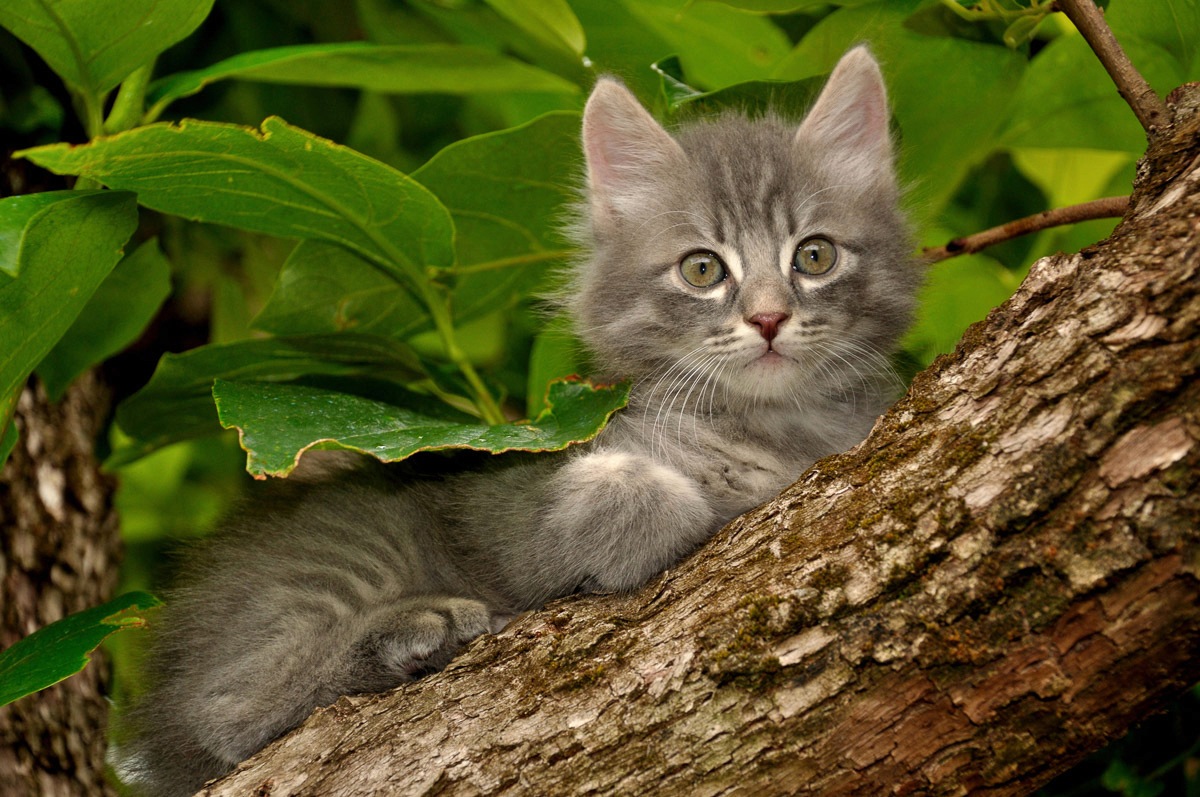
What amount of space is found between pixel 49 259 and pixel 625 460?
0.98 meters

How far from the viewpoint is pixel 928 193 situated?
2.29 metres

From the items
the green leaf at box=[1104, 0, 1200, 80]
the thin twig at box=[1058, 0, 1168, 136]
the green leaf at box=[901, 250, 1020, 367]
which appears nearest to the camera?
the thin twig at box=[1058, 0, 1168, 136]

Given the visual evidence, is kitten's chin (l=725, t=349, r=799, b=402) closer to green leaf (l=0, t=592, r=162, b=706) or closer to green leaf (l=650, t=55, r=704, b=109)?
green leaf (l=650, t=55, r=704, b=109)

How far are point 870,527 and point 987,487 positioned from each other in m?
0.16

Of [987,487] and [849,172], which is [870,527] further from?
[849,172]

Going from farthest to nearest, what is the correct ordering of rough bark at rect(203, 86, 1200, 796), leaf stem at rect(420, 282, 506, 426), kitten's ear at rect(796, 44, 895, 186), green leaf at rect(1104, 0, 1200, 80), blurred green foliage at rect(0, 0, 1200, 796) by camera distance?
leaf stem at rect(420, 282, 506, 426)
kitten's ear at rect(796, 44, 895, 186)
green leaf at rect(1104, 0, 1200, 80)
blurred green foliage at rect(0, 0, 1200, 796)
rough bark at rect(203, 86, 1200, 796)

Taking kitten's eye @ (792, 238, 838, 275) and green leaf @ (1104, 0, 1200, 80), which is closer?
green leaf @ (1104, 0, 1200, 80)

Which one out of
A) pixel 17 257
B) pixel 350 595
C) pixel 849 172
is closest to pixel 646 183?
pixel 849 172

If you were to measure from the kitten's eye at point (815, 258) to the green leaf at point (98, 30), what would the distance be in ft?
3.84

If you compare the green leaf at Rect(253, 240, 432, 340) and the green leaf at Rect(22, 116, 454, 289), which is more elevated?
the green leaf at Rect(22, 116, 454, 289)

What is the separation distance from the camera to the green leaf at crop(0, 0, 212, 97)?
171cm

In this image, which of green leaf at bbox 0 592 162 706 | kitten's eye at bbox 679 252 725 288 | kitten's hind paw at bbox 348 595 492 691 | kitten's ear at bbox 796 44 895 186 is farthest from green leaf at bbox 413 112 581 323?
green leaf at bbox 0 592 162 706

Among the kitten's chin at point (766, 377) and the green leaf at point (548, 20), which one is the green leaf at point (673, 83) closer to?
the green leaf at point (548, 20)

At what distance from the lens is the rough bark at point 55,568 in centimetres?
216
